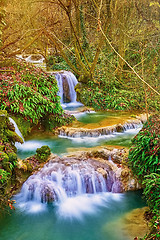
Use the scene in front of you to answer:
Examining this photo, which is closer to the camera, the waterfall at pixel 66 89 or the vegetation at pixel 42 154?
the vegetation at pixel 42 154

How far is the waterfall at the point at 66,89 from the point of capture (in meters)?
14.2

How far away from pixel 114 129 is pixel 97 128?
74 centimetres

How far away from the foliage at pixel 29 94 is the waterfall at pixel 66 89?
10.4 feet

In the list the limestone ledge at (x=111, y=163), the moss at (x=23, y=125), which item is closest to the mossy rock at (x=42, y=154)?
the limestone ledge at (x=111, y=163)

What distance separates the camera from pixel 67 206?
5.93m

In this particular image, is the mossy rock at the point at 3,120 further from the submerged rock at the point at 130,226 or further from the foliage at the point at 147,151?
the submerged rock at the point at 130,226

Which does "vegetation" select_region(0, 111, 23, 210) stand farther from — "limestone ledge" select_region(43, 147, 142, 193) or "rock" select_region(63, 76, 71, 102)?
"rock" select_region(63, 76, 71, 102)

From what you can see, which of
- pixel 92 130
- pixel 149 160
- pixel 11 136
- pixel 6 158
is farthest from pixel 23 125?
pixel 149 160

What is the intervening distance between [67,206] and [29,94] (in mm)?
5287

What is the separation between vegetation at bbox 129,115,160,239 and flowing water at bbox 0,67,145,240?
72 centimetres

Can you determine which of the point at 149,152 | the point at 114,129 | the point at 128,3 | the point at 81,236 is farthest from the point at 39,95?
the point at 128,3

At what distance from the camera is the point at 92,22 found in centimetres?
1973

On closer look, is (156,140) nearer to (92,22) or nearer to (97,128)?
(97,128)

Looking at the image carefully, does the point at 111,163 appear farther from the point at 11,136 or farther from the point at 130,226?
the point at 11,136
